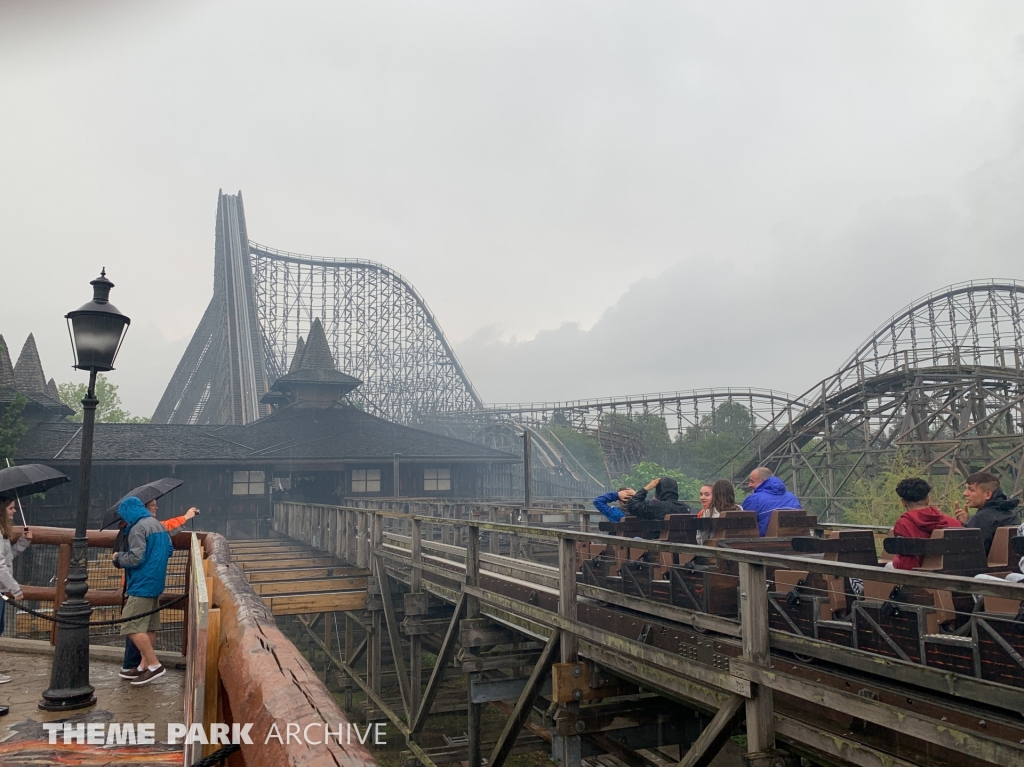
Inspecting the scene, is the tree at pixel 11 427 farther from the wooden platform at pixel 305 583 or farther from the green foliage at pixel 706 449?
the green foliage at pixel 706 449

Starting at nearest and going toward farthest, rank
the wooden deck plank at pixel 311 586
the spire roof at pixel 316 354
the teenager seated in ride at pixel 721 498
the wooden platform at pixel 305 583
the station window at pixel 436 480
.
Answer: the teenager seated in ride at pixel 721 498 → the wooden platform at pixel 305 583 → the wooden deck plank at pixel 311 586 → the station window at pixel 436 480 → the spire roof at pixel 316 354

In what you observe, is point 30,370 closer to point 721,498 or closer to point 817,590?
point 721,498

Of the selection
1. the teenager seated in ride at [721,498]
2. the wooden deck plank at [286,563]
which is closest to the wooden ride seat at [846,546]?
the teenager seated in ride at [721,498]

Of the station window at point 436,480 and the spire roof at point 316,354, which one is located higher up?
the spire roof at point 316,354

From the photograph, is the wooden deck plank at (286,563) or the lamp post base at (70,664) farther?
the wooden deck plank at (286,563)

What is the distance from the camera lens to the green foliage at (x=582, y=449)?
47.3m

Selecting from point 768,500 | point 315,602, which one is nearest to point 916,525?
point 768,500

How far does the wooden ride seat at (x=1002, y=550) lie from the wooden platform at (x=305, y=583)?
7.10 m

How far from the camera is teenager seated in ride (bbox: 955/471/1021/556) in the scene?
14.9 ft

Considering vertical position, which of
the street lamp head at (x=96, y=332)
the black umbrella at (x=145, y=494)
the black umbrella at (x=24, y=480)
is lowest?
the black umbrella at (x=145, y=494)

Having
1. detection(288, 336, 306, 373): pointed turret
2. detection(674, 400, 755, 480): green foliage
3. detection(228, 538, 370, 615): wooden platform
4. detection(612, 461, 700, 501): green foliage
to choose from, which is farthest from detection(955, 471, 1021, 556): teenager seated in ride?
detection(674, 400, 755, 480): green foliage

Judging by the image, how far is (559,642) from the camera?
19.6ft

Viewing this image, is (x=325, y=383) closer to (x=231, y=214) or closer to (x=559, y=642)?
(x=231, y=214)

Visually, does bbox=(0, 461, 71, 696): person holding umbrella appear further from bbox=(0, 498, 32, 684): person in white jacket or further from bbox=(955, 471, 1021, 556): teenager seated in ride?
bbox=(955, 471, 1021, 556): teenager seated in ride
